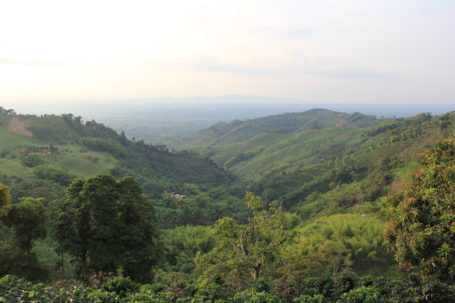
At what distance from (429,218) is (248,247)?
7256mm

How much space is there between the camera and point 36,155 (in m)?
51.8

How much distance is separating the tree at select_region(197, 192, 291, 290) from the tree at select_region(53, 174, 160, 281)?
307 centimetres

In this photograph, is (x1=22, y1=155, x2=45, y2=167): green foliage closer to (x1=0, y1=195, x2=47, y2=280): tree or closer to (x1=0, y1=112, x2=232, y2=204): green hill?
(x1=0, y1=112, x2=232, y2=204): green hill

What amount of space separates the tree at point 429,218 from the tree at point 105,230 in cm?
1089

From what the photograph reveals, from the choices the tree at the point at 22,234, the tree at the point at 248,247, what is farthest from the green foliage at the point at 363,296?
the tree at the point at 22,234

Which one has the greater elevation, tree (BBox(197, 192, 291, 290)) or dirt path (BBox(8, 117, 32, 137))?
dirt path (BBox(8, 117, 32, 137))

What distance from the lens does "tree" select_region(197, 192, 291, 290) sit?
42.2 ft

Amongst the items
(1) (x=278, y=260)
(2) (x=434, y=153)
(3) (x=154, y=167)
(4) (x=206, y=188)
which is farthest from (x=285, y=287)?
(3) (x=154, y=167)

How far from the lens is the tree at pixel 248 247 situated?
12.9m

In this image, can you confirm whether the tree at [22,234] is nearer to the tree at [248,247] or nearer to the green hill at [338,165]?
the tree at [248,247]

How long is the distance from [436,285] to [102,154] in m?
64.9

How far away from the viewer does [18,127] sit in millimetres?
64188

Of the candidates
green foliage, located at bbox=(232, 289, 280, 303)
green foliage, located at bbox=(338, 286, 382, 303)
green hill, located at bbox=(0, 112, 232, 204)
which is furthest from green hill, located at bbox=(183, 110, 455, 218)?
green foliage, located at bbox=(232, 289, 280, 303)

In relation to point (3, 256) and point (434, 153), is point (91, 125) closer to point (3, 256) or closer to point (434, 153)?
point (3, 256)
